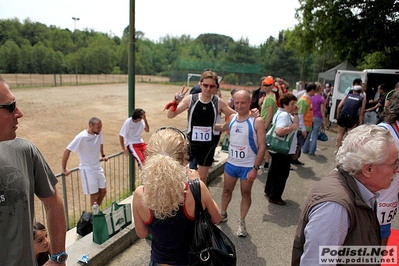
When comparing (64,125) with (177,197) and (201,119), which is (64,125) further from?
(177,197)

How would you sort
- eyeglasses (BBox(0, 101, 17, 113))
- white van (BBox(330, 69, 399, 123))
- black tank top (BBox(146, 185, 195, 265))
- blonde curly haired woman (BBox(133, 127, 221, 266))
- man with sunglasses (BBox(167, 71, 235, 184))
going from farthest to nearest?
white van (BBox(330, 69, 399, 123)) < man with sunglasses (BBox(167, 71, 235, 184)) < black tank top (BBox(146, 185, 195, 265)) < blonde curly haired woman (BBox(133, 127, 221, 266)) < eyeglasses (BBox(0, 101, 17, 113))

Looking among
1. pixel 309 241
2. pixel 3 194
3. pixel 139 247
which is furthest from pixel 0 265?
pixel 139 247

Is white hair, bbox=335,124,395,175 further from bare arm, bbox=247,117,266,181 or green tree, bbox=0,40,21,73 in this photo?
green tree, bbox=0,40,21,73

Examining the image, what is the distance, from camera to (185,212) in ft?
5.95

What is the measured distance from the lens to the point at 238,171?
3.75 meters

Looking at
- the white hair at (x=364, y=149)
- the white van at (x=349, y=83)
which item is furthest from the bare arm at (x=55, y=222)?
the white van at (x=349, y=83)

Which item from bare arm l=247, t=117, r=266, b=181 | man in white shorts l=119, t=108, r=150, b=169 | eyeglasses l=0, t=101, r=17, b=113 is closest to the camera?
eyeglasses l=0, t=101, r=17, b=113

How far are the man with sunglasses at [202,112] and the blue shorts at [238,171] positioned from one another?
1.68ft

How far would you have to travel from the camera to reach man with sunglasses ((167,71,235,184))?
4.02 m

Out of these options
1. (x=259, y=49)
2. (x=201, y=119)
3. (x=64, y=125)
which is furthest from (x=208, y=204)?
(x=259, y=49)

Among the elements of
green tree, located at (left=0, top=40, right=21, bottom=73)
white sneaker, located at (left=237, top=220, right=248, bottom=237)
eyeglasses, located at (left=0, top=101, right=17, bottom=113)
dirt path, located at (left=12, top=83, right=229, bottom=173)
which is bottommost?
dirt path, located at (left=12, top=83, right=229, bottom=173)

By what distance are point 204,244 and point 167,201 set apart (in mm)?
364

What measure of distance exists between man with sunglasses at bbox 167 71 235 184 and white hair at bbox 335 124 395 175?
249 cm

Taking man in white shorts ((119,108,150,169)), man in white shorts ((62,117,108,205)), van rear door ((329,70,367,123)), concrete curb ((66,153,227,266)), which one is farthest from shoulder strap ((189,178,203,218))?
van rear door ((329,70,367,123))
